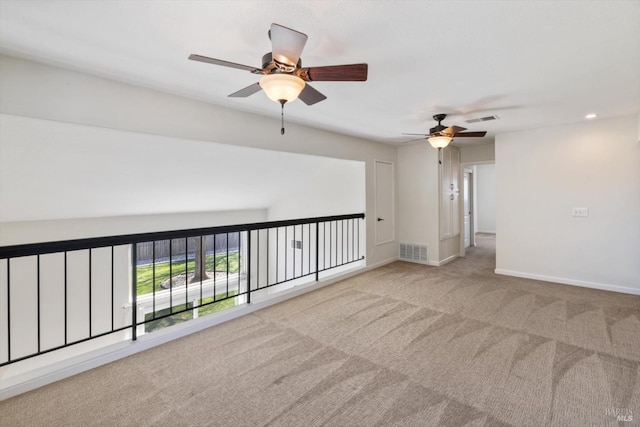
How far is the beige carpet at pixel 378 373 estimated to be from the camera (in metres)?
1.81

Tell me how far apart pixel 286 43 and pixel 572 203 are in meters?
4.84

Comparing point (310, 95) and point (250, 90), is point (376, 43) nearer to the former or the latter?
point (310, 95)

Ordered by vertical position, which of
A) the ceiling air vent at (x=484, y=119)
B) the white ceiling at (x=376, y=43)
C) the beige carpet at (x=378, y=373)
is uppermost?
the ceiling air vent at (x=484, y=119)

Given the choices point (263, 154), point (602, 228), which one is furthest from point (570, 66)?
point (263, 154)

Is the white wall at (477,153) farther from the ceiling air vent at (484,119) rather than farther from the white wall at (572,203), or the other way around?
the ceiling air vent at (484,119)

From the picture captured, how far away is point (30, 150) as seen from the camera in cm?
259

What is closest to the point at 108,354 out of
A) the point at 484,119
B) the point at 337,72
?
the point at 337,72

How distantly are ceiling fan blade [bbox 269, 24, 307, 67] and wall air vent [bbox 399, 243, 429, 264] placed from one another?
4810 millimetres

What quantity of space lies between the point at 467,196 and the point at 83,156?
295 inches

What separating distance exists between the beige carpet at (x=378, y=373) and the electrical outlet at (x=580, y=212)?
4.20 feet

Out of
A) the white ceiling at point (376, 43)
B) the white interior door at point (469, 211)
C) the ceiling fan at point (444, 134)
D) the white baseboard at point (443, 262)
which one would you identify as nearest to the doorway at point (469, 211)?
the white interior door at point (469, 211)

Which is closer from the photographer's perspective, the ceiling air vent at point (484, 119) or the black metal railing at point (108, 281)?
the black metal railing at point (108, 281)

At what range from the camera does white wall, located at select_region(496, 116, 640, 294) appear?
393 centimetres

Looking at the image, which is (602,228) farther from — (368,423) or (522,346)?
(368,423)
